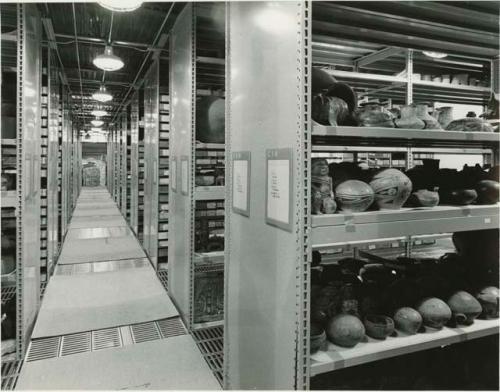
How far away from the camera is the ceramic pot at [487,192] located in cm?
187

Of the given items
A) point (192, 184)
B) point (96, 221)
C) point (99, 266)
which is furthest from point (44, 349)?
point (96, 221)

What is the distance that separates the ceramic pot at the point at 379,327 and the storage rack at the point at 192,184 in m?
1.73

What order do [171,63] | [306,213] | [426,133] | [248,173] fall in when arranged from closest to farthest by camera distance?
[306,213]
[426,133]
[248,173]
[171,63]

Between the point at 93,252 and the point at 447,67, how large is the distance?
505cm

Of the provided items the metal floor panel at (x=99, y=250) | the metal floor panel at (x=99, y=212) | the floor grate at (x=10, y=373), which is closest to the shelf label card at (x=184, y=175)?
the floor grate at (x=10, y=373)

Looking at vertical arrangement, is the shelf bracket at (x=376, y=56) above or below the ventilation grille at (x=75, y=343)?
above

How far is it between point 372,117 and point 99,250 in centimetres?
518

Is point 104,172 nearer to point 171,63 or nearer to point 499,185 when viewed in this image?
point 171,63

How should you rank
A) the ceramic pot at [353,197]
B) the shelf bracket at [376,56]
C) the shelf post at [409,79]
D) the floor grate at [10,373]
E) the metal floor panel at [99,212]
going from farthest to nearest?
the metal floor panel at [99,212] < the shelf bracket at [376,56] < the shelf post at [409,79] < the floor grate at [10,373] < the ceramic pot at [353,197]

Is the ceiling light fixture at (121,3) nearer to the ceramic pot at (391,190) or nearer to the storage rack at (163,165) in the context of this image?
the storage rack at (163,165)

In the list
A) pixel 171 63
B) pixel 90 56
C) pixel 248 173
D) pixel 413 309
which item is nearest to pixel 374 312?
pixel 413 309

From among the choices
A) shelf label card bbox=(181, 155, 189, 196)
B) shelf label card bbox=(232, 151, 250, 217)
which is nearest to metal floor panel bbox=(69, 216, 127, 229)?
shelf label card bbox=(181, 155, 189, 196)

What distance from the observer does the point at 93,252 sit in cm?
Answer: 570

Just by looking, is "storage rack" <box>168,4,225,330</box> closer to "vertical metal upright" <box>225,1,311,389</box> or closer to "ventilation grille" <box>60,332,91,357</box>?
"ventilation grille" <box>60,332,91,357</box>
